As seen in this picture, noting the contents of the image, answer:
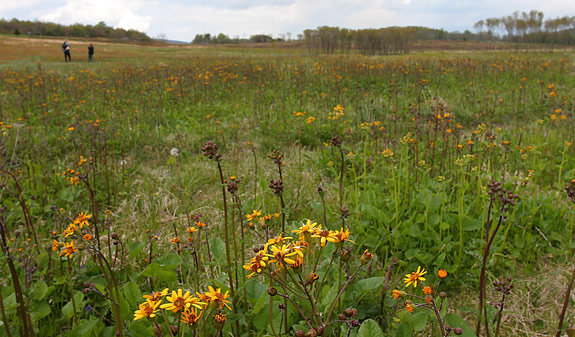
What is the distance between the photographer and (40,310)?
1.93m

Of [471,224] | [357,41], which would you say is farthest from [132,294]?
[357,41]

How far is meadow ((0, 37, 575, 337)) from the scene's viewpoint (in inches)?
61.8

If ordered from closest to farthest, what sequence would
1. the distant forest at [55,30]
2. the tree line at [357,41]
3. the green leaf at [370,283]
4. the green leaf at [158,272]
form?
the green leaf at [370,283]
the green leaf at [158,272]
the tree line at [357,41]
the distant forest at [55,30]

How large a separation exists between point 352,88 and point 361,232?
662 centimetres

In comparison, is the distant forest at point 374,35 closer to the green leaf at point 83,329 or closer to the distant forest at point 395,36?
the distant forest at point 395,36

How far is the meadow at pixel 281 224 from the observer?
61.8 inches

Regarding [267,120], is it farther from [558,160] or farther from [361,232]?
[558,160]

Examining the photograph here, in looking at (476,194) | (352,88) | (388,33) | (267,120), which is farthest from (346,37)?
(476,194)

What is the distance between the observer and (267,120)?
5914 mm

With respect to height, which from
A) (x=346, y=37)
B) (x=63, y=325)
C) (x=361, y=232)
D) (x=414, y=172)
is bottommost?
(x=63, y=325)

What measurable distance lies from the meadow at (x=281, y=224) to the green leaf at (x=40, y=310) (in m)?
0.04

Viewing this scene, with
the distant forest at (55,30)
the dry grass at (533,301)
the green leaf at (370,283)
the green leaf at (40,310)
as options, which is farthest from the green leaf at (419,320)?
the distant forest at (55,30)

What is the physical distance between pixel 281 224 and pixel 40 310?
5.64 feet

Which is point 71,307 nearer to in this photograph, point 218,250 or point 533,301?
point 218,250
